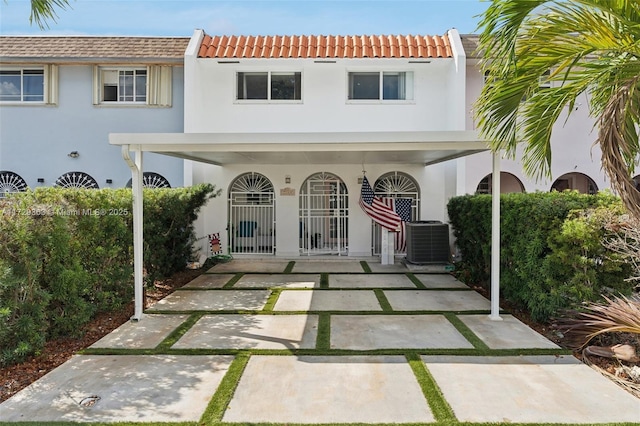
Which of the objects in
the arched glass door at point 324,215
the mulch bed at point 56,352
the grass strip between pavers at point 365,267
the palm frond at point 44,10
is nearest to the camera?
the mulch bed at point 56,352

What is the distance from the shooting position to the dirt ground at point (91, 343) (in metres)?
4.79

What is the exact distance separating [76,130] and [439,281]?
12.3 m

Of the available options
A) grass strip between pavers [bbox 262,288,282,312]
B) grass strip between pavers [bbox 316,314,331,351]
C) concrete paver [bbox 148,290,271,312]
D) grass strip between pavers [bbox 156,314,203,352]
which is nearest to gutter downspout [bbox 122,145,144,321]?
concrete paver [bbox 148,290,271,312]

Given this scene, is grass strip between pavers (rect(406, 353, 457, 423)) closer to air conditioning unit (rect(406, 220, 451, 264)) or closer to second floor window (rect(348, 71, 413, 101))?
air conditioning unit (rect(406, 220, 451, 264))

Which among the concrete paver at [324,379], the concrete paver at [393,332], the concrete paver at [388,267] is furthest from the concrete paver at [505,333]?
the concrete paver at [388,267]

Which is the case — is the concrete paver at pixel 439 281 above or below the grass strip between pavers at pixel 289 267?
below

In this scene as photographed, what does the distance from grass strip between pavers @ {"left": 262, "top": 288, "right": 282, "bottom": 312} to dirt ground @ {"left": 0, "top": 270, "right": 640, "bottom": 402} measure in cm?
245

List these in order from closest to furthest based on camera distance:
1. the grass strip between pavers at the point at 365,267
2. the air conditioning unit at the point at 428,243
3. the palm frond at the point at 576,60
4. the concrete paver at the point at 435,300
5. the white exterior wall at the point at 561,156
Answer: the palm frond at the point at 576,60 → the concrete paver at the point at 435,300 → the grass strip between pavers at the point at 365,267 → the air conditioning unit at the point at 428,243 → the white exterior wall at the point at 561,156

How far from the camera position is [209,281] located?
10.4 metres

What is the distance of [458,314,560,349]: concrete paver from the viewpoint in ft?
19.5

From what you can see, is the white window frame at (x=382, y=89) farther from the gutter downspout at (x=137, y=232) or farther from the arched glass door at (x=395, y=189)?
the gutter downspout at (x=137, y=232)

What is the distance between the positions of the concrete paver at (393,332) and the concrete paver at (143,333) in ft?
8.74

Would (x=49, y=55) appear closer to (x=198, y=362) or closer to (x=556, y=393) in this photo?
(x=198, y=362)

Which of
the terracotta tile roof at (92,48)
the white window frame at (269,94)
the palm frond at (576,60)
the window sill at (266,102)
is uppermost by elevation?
the terracotta tile roof at (92,48)
